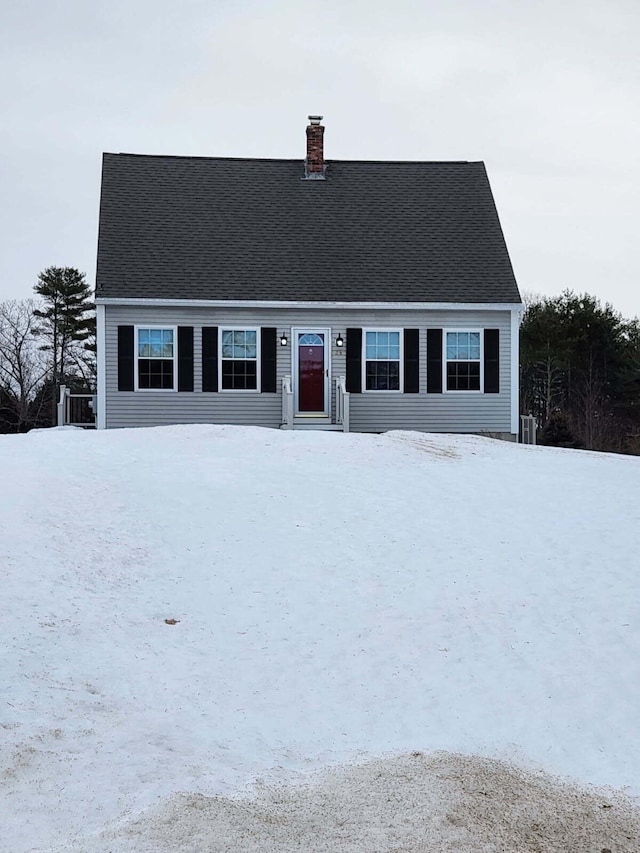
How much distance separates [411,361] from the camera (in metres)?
19.0

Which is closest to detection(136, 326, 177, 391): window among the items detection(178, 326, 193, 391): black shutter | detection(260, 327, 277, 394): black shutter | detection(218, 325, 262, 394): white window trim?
detection(178, 326, 193, 391): black shutter

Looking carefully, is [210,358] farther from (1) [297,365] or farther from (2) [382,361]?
(2) [382,361]

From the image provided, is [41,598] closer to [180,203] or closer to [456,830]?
[456,830]

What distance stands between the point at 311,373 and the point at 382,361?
4.99 feet

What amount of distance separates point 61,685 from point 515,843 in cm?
306

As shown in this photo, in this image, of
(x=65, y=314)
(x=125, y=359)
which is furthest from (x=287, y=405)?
(x=65, y=314)

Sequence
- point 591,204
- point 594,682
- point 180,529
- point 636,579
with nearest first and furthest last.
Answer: point 594,682, point 636,579, point 180,529, point 591,204

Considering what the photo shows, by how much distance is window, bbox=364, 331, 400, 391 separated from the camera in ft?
62.5

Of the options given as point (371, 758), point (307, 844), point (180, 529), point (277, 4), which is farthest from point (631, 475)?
point (277, 4)

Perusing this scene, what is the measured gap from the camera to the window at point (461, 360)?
19.2 metres

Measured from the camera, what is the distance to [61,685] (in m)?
5.91

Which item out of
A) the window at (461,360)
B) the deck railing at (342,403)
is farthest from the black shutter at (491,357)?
the deck railing at (342,403)

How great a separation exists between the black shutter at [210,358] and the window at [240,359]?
18cm

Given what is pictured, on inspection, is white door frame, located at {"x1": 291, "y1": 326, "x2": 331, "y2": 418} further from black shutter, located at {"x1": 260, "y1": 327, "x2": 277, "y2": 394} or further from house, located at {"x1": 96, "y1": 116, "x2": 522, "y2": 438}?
black shutter, located at {"x1": 260, "y1": 327, "x2": 277, "y2": 394}
